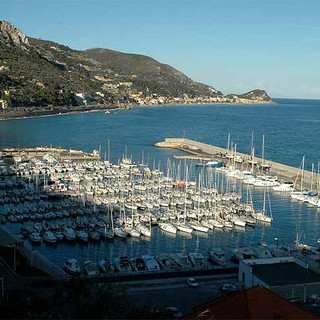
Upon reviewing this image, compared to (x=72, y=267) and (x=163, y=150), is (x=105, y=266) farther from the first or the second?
(x=163, y=150)

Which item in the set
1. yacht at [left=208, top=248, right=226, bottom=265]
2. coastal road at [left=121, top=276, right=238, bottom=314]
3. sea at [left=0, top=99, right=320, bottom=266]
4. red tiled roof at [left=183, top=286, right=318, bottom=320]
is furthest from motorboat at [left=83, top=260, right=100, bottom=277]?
red tiled roof at [left=183, top=286, right=318, bottom=320]

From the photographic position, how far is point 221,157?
1483 inches

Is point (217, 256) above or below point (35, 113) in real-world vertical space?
below

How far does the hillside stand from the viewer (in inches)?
3031

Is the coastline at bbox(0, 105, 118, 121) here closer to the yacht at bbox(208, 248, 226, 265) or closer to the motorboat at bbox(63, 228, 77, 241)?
the motorboat at bbox(63, 228, 77, 241)

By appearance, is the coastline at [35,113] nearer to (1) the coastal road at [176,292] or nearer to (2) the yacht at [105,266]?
(2) the yacht at [105,266]

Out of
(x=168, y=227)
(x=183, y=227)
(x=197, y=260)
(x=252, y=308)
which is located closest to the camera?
(x=252, y=308)

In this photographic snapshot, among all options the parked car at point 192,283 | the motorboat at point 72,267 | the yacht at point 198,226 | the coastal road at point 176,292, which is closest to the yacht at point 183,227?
the yacht at point 198,226

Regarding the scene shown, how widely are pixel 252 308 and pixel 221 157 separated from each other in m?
31.0

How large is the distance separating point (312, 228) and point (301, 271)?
858cm

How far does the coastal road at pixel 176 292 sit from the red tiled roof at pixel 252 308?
4123 millimetres

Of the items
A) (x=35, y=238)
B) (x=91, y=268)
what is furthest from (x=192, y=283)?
(x=35, y=238)

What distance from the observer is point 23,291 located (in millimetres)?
11289

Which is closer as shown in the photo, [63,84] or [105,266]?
[105,266]
